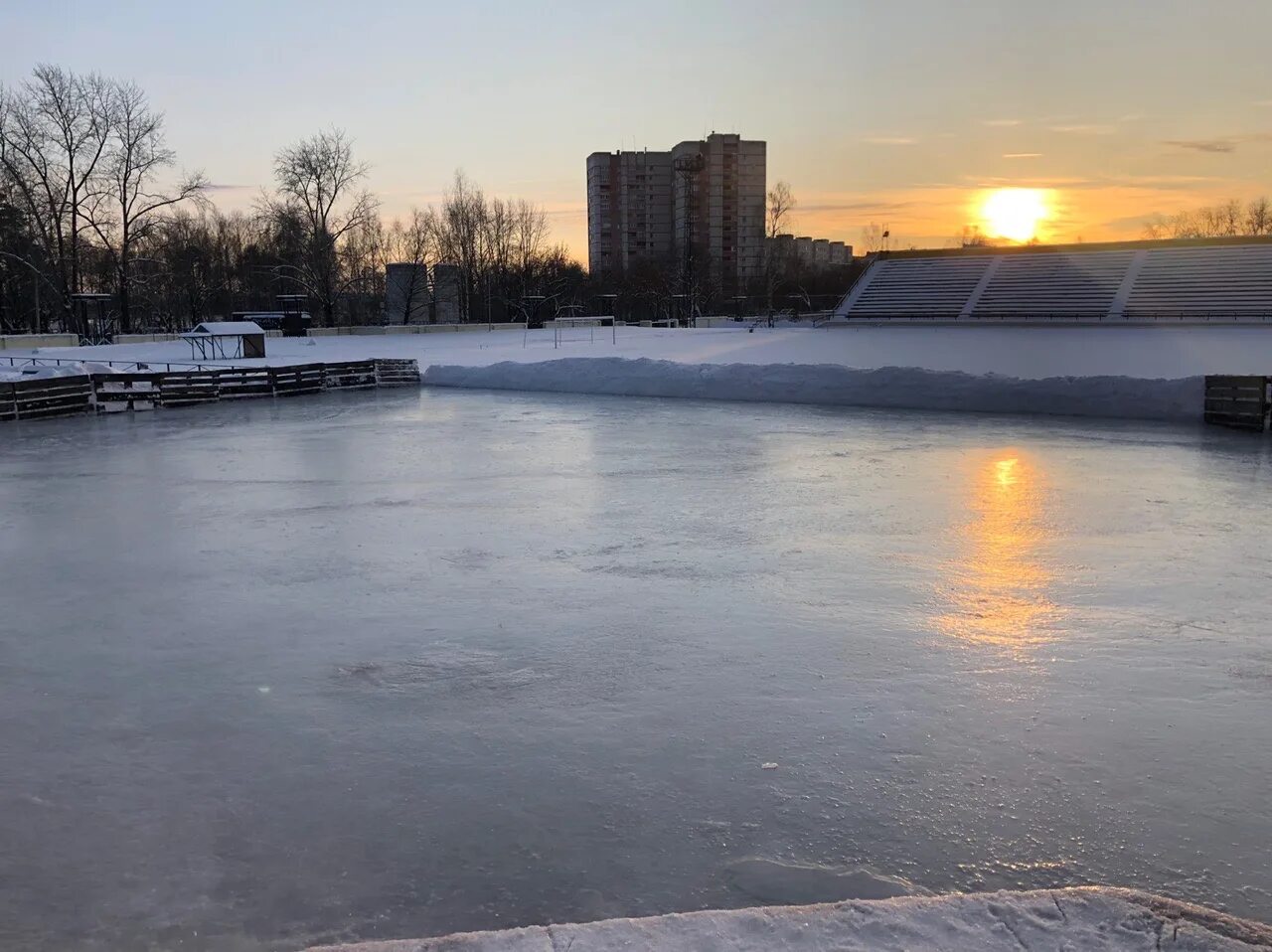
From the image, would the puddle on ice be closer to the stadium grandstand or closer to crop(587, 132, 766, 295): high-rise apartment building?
the stadium grandstand

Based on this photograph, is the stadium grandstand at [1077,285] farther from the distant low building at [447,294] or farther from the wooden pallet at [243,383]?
the distant low building at [447,294]

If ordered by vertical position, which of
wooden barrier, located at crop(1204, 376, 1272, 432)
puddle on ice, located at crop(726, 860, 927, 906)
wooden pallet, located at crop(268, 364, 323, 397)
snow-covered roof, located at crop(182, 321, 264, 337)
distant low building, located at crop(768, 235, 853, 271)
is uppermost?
distant low building, located at crop(768, 235, 853, 271)

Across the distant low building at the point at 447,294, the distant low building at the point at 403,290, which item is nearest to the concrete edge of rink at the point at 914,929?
the distant low building at the point at 403,290

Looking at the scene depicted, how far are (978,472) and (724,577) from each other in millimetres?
6235

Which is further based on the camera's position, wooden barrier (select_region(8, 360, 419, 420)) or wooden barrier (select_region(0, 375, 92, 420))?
wooden barrier (select_region(8, 360, 419, 420))

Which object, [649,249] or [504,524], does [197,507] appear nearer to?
[504,524]

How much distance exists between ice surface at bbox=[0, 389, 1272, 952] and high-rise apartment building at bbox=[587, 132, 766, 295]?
13517 centimetres

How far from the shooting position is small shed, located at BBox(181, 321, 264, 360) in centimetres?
3781

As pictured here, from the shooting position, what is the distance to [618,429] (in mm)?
17812

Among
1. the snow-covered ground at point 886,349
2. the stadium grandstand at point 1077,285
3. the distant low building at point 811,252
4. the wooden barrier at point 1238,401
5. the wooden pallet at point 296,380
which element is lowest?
the wooden barrier at point 1238,401

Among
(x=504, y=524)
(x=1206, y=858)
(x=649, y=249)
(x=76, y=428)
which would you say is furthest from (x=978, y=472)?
(x=649, y=249)

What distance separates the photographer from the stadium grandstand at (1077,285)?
42219 millimetres

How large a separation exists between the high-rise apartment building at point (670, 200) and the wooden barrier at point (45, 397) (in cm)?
12048

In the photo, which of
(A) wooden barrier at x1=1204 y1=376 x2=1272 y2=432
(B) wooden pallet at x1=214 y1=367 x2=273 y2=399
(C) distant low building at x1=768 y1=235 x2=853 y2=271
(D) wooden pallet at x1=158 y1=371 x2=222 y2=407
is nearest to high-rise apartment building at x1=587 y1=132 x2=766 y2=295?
(C) distant low building at x1=768 y1=235 x2=853 y2=271
